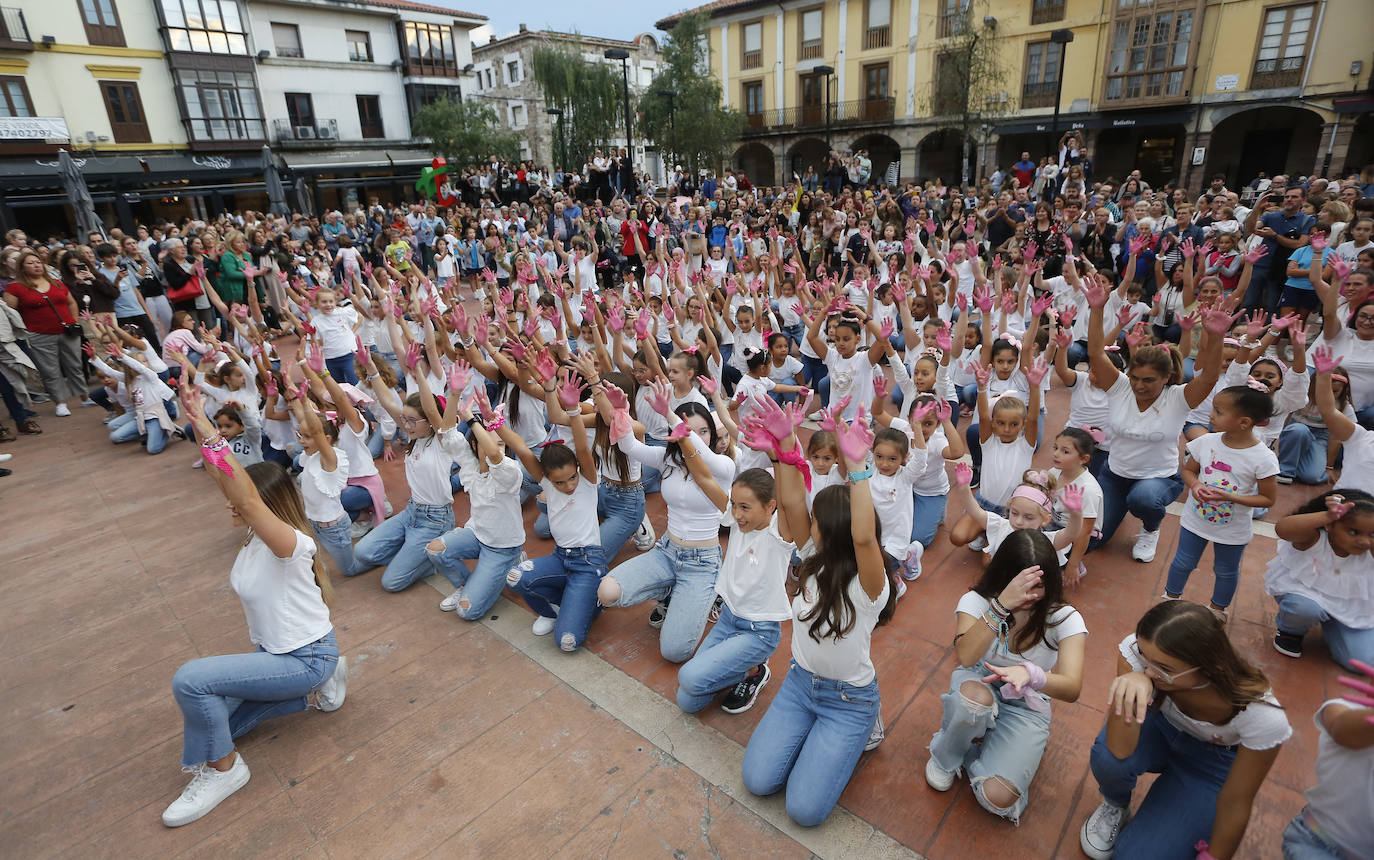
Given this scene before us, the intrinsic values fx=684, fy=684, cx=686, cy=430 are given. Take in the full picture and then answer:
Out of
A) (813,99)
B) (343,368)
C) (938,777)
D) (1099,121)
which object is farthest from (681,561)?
(813,99)

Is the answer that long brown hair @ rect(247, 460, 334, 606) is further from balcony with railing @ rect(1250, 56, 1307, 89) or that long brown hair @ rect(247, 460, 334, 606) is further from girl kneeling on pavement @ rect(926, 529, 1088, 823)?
balcony with railing @ rect(1250, 56, 1307, 89)

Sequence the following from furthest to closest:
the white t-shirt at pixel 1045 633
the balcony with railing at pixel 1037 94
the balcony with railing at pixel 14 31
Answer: the balcony with railing at pixel 1037 94 < the balcony with railing at pixel 14 31 < the white t-shirt at pixel 1045 633

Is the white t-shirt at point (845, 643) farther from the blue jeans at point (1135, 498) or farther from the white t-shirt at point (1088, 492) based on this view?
the blue jeans at point (1135, 498)

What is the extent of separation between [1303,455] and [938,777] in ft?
14.6

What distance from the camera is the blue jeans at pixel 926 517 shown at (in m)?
4.68

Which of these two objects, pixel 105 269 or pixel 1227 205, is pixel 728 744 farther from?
pixel 105 269

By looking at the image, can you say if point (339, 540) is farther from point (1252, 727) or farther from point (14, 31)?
point (14, 31)

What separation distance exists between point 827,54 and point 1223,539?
107ft

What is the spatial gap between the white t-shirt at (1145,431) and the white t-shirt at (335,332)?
7.45 m

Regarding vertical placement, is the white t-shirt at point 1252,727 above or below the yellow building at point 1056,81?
below

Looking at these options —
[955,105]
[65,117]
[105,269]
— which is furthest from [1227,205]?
[65,117]

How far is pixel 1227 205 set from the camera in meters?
9.06

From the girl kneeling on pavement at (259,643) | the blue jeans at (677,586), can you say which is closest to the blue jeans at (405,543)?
the girl kneeling on pavement at (259,643)

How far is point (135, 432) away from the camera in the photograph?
25.9 ft
